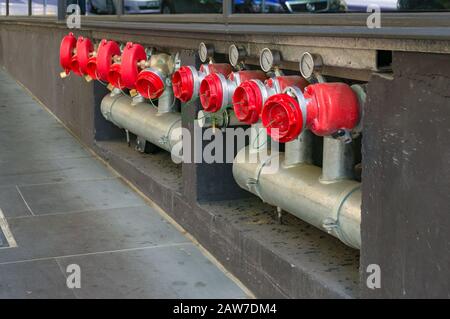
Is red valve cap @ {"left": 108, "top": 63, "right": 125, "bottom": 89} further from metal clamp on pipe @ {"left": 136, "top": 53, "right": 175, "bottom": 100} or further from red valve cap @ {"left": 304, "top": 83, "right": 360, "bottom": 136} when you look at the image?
red valve cap @ {"left": 304, "top": 83, "right": 360, "bottom": 136}

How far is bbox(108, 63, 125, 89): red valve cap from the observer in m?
6.19

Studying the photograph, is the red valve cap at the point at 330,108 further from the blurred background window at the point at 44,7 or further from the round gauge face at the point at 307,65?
the blurred background window at the point at 44,7

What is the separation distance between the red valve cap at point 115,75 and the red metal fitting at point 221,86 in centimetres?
170

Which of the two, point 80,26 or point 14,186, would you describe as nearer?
point 14,186

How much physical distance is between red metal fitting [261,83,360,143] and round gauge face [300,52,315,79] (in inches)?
8.0

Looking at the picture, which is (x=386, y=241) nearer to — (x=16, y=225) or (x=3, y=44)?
(x=16, y=225)

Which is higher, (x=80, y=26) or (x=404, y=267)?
(x=80, y=26)

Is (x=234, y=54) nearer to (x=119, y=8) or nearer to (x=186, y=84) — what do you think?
(x=186, y=84)

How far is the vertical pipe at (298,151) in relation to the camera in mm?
4613

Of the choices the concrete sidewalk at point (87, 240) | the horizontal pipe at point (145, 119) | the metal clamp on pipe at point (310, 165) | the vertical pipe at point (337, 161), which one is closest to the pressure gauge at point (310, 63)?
the metal clamp on pipe at point (310, 165)

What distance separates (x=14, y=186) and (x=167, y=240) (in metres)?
2.31

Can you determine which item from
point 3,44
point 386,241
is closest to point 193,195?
point 386,241
